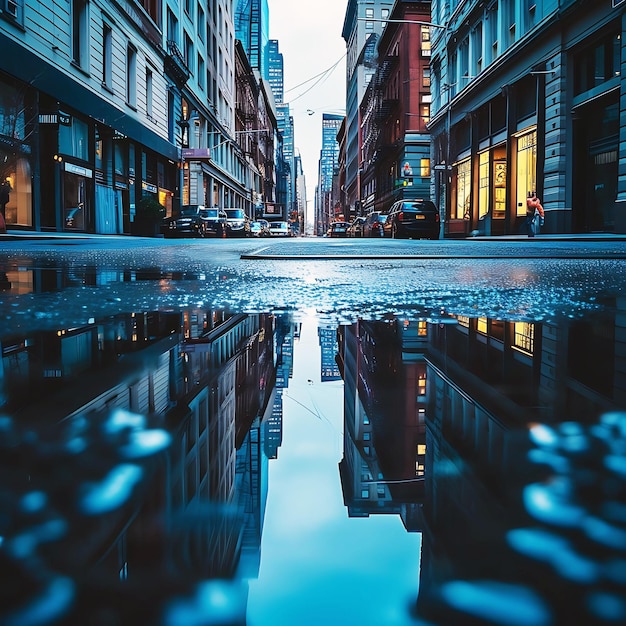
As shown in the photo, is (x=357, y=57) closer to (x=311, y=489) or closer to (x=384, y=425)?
(x=384, y=425)

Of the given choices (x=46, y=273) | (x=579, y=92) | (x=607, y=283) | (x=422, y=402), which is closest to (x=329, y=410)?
(x=422, y=402)

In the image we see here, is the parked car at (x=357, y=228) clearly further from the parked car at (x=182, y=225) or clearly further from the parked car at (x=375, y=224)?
the parked car at (x=182, y=225)

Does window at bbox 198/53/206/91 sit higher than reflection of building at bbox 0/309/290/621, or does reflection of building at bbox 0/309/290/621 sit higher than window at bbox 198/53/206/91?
window at bbox 198/53/206/91

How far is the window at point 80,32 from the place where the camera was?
22953mm

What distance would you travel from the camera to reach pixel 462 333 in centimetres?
244

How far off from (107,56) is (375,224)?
56.8 ft

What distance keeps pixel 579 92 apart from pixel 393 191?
32.7m

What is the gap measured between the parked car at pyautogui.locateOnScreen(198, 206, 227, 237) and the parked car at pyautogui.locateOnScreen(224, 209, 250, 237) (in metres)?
2.85

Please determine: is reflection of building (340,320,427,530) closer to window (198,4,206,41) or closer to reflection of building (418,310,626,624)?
reflection of building (418,310,626,624)

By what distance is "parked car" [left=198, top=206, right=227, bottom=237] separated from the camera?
33094 millimetres

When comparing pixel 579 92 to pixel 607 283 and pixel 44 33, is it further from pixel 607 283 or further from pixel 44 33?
pixel 607 283

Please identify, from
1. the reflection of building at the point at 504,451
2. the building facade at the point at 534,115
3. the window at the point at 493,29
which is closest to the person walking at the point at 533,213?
the building facade at the point at 534,115

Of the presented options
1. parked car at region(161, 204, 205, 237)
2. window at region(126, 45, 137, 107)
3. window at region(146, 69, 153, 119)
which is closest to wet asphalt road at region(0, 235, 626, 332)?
parked car at region(161, 204, 205, 237)

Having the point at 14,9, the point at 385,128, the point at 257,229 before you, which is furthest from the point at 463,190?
the point at 385,128
